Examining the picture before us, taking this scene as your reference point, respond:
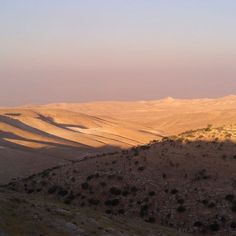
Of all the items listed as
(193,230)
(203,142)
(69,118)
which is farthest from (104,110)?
(193,230)

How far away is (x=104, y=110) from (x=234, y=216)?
131018 mm

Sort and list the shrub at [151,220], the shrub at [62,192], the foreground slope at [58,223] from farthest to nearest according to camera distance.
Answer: the shrub at [62,192]
the shrub at [151,220]
the foreground slope at [58,223]

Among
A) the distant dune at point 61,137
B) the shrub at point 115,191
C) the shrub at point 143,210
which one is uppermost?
the shrub at point 115,191

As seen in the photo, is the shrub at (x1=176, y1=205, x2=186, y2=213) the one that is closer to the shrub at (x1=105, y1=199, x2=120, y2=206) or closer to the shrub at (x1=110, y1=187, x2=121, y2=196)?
the shrub at (x1=105, y1=199, x2=120, y2=206)

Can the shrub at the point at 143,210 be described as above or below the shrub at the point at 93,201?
above

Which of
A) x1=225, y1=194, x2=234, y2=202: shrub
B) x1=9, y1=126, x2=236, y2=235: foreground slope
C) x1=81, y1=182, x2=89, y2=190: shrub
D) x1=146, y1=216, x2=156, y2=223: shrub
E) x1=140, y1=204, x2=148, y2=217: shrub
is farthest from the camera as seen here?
x1=81, y1=182, x2=89, y2=190: shrub

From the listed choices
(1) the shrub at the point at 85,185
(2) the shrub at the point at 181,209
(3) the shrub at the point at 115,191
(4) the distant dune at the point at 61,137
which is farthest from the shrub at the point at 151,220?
(4) the distant dune at the point at 61,137

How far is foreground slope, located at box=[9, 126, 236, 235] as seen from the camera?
843 inches

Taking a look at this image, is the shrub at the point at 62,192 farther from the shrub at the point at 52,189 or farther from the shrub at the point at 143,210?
the shrub at the point at 143,210

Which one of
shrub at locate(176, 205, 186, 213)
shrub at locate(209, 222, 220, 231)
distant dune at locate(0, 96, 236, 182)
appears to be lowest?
distant dune at locate(0, 96, 236, 182)

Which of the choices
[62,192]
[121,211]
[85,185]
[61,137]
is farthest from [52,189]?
[61,137]

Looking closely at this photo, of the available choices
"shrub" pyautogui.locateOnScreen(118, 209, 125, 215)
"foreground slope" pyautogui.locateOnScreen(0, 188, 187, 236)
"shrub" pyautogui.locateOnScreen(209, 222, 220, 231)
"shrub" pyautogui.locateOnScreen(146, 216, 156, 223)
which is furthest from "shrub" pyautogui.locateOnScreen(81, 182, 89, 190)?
"shrub" pyautogui.locateOnScreen(209, 222, 220, 231)

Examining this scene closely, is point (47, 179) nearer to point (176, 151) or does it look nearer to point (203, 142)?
point (176, 151)

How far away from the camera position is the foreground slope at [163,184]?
2141 cm
